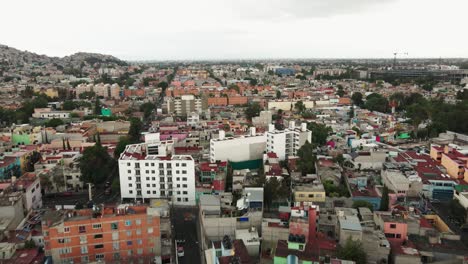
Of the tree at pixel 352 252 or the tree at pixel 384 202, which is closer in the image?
the tree at pixel 352 252

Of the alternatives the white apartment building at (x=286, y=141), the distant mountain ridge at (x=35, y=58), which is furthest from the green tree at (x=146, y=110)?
the distant mountain ridge at (x=35, y=58)

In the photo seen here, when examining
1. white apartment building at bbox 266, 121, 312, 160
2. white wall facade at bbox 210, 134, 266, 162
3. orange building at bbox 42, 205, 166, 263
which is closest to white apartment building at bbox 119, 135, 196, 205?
white wall facade at bbox 210, 134, 266, 162

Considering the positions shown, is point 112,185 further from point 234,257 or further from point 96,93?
point 96,93

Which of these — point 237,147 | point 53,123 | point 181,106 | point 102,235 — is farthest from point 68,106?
Answer: point 102,235

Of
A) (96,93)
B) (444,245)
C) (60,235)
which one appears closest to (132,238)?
(60,235)

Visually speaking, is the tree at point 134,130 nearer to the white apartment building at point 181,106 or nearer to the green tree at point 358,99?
the white apartment building at point 181,106

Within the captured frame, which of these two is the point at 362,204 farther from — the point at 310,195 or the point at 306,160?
the point at 306,160
